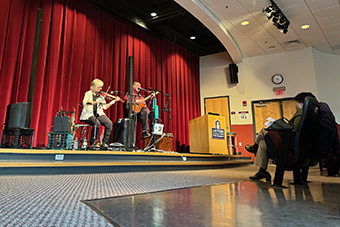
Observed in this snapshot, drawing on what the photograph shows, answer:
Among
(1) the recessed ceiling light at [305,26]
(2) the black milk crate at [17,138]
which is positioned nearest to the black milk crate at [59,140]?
(2) the black milk crate at [17,138]

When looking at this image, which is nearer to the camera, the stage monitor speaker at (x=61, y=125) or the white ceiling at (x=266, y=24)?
the stage monitor speaker at (x=61, y=125)

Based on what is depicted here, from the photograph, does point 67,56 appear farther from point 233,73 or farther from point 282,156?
point 233,73

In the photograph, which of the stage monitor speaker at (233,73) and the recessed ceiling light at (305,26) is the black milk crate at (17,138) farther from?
the recessed ceiling light at (305,26)

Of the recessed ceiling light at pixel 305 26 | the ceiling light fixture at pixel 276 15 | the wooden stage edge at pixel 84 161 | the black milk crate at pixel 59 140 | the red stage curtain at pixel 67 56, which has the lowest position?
the wooden stage edge at pixel 84 161

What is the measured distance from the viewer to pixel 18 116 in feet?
8.13

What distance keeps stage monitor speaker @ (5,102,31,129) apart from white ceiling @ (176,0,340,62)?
3.23 m

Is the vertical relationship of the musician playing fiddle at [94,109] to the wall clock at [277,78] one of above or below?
below

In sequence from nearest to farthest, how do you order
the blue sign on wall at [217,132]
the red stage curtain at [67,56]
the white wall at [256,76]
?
the red stage curtain at [67,56]
the blue sign on wall at [217,132]
the white wall at [256,76]

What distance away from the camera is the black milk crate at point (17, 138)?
2.39m

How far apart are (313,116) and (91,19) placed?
4.57 metres

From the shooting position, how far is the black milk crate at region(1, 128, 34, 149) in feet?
7.85

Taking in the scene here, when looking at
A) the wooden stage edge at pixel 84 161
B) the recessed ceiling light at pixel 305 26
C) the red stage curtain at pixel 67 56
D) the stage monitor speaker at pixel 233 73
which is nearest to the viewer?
the wooden stage edge at pixel 84 161

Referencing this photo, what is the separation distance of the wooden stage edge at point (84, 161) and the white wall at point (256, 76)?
4129 millimetres

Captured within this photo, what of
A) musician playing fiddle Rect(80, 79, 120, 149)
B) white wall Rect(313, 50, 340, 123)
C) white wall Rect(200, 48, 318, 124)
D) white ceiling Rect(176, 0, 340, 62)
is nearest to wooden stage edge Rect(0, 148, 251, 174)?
musician playing fiddle Rect(80, 79, 120, 149)
